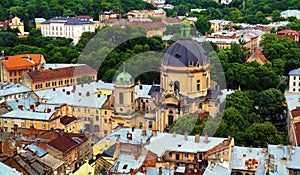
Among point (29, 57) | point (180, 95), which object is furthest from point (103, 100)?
point (29, 57)

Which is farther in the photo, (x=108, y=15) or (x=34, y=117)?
(x=108, y=15)

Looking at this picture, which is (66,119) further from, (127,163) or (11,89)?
(127,163)

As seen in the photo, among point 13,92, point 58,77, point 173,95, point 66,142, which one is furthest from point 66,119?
point 58,77

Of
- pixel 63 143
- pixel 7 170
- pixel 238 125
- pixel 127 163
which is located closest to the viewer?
pixel 7 170

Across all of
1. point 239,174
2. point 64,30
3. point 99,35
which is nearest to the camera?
point 239,174

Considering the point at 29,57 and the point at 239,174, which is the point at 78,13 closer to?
the point at 29,57

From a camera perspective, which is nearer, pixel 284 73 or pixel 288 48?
pixel 284 73

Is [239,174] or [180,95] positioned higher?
[180,95]
